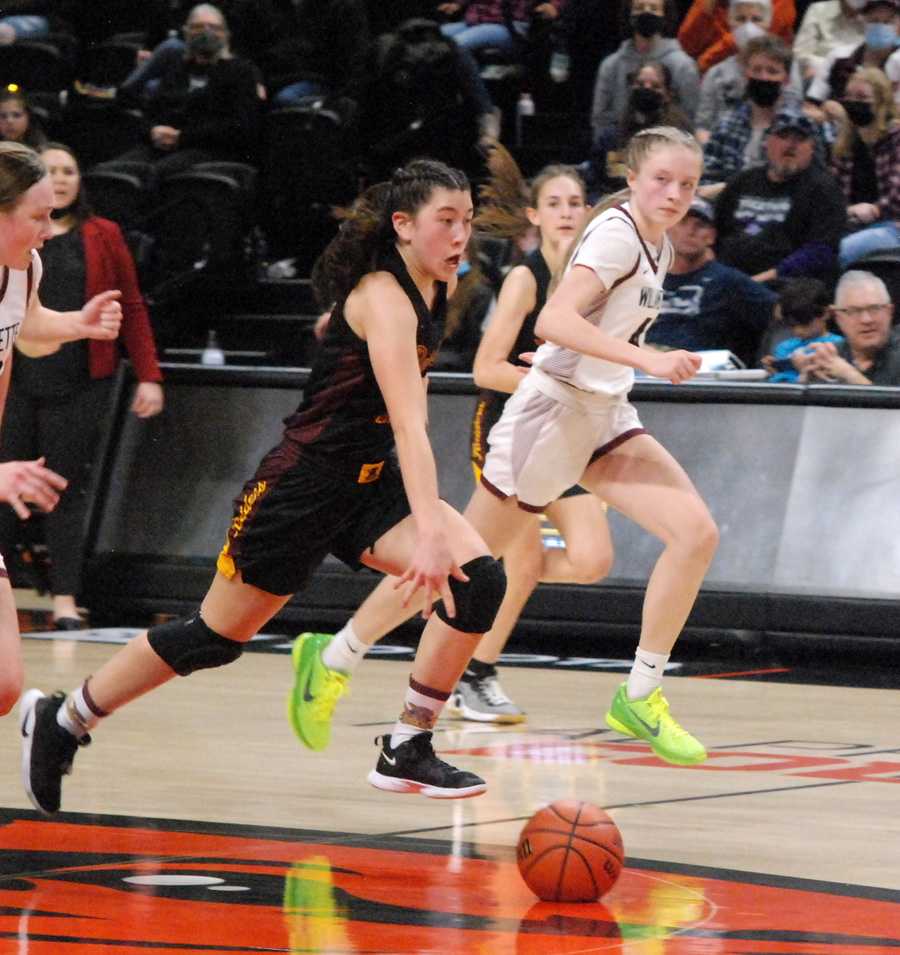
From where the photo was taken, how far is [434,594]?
5.12m

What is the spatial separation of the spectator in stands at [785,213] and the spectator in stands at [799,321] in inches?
44.4

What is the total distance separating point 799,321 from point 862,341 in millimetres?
441

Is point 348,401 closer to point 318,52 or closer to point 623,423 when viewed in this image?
point 623,423

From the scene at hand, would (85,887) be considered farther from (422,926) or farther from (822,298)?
(822,298)

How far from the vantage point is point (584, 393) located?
6277 millimetres

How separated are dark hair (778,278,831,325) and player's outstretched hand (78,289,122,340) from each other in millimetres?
5007

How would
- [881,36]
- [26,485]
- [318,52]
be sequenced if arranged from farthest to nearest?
[318,52] < [881,36] < [26,485]

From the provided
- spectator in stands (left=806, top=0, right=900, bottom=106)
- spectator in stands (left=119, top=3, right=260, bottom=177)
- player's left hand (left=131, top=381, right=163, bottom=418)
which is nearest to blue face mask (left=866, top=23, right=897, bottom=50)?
spectator in stands (left=806, top=0, right=900, bottom=106)

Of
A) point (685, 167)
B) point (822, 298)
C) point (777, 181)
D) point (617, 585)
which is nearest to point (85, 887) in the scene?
point (685, 167)

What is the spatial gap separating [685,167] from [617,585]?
364 centimetres

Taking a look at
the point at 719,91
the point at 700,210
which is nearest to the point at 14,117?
the point at 700,210

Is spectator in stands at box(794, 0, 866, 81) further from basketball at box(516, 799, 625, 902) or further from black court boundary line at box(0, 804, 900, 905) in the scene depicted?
basketball at box(516, 799, 625, 902)

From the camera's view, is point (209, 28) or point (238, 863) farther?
point (209, 28)

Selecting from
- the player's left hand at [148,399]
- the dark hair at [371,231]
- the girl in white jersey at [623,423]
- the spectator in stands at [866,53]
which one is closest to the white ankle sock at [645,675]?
the girl in white jersey at [623,423]
